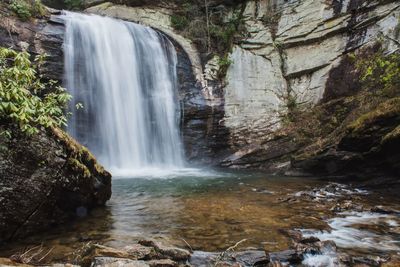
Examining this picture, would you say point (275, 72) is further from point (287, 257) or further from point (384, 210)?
point (287, 257)

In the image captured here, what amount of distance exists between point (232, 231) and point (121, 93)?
9.54 m

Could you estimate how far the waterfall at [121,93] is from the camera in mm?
12641

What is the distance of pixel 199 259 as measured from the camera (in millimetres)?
4133

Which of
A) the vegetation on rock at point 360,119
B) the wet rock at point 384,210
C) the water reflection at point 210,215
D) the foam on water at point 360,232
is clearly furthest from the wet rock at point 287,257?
the vegetation on rock at point 360,119

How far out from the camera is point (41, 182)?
4.98 meters

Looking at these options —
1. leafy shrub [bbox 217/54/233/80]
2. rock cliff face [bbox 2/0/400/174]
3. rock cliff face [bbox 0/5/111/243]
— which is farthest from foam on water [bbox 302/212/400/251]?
leafy shrub [bbox 217/54/233/80]

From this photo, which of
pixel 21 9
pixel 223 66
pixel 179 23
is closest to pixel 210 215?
pixel 223 66

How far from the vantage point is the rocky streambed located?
4095mm

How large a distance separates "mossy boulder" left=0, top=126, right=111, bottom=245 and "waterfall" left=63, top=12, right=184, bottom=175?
620 centimetres

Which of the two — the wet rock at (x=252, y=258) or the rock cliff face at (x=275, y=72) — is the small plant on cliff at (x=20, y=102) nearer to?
the wet rock at (x=252, y=258)

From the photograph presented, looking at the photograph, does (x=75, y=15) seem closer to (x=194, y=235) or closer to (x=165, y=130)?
(x=165, y=130)

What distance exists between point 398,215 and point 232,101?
30.9 feet

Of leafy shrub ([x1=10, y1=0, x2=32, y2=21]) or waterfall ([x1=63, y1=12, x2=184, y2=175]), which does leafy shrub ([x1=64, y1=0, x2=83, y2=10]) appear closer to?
waterfall ([x1=63, y1=12, x2=184, y2=175])

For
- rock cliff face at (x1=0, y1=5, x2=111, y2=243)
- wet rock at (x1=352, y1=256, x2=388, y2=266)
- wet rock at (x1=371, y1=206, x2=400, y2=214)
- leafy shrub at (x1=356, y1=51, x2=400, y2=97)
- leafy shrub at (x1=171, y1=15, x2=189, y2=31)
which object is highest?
leafy shrub at (x1=171, y1=15, x2=189, y2=31)
